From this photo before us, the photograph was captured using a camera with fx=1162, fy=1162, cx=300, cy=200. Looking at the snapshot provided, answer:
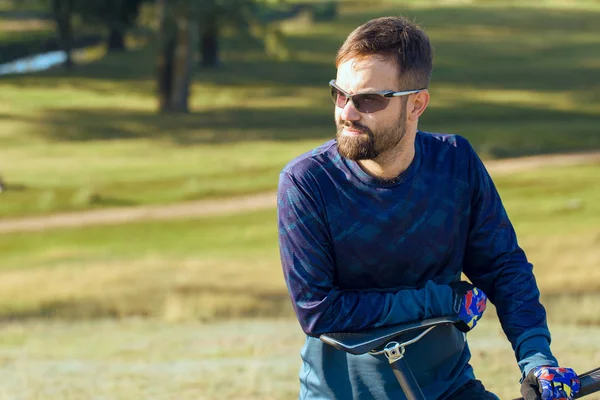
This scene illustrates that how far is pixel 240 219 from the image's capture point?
64.0 ft

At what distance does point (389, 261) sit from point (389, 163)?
0.28 meters

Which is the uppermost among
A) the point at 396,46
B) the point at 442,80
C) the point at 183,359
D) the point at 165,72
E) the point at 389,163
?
the point at 396,46

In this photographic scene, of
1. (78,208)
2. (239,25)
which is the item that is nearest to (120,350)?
(78,208)

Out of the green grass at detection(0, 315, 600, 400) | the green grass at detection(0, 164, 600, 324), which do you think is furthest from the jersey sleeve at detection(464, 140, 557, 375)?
the green grass at detection(0, 164, 600, 324)

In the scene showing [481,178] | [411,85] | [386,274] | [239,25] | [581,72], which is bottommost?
[581,72]

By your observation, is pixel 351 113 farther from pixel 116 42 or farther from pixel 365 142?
pixel 116 42

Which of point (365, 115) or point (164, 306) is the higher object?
point (365, 115)

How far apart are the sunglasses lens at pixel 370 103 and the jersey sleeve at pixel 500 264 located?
37 cm

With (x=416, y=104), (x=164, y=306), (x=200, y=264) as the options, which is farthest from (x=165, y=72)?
(x=416, y=104)

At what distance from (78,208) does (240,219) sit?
3.71 metres

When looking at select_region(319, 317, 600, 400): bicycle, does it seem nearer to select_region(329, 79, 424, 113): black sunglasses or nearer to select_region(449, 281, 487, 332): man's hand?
select_region(449, 281, 487, 332): man's hand

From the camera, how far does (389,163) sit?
337 centimetres

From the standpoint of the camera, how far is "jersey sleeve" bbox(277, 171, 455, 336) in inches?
128

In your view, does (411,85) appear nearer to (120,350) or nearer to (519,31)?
(120,350)
